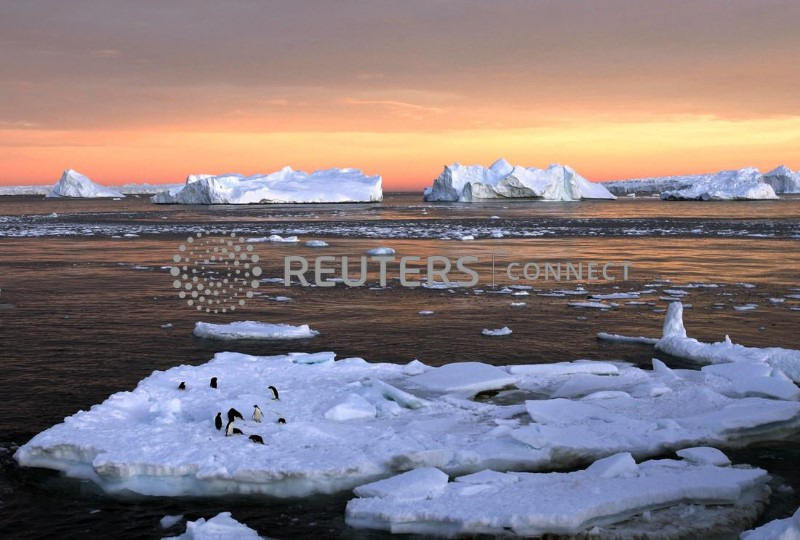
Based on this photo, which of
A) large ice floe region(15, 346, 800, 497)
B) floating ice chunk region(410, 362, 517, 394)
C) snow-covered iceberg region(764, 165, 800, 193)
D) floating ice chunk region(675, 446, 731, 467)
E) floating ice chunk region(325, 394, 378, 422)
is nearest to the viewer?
large ice floe region(15, 346, 800, 497)

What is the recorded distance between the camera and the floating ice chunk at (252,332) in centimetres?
1531

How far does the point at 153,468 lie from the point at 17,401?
13.3 feet

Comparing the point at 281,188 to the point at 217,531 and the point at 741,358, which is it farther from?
the point at 217,531

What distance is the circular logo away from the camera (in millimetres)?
20748

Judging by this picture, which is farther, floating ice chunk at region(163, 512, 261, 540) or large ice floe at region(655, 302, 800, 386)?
large ice floe at region(655, 302, 800, 386)

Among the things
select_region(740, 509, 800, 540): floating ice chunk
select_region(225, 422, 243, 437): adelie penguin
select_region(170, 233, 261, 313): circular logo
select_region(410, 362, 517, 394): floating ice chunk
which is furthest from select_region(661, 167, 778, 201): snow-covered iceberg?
select_region(225, 422, 243, 437): adelie penguin

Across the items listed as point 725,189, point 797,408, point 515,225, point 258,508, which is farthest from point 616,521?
point 725,189

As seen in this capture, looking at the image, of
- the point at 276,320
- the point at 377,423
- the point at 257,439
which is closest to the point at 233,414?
the point at 257,439

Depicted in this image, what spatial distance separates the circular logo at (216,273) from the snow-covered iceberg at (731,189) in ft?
268

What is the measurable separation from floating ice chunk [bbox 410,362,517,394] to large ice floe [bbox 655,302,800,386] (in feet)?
11.7

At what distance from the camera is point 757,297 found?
20266 mm

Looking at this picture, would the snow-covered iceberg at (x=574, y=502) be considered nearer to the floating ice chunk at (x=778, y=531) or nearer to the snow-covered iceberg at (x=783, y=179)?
the floating ice chunk at (x=778, y=531)

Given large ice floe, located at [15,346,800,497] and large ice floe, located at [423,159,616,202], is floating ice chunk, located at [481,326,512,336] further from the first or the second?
large ice floe, located at [423,159,616,202]

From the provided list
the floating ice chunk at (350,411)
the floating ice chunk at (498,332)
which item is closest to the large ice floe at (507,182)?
the floating ice chunk at (498,332)
